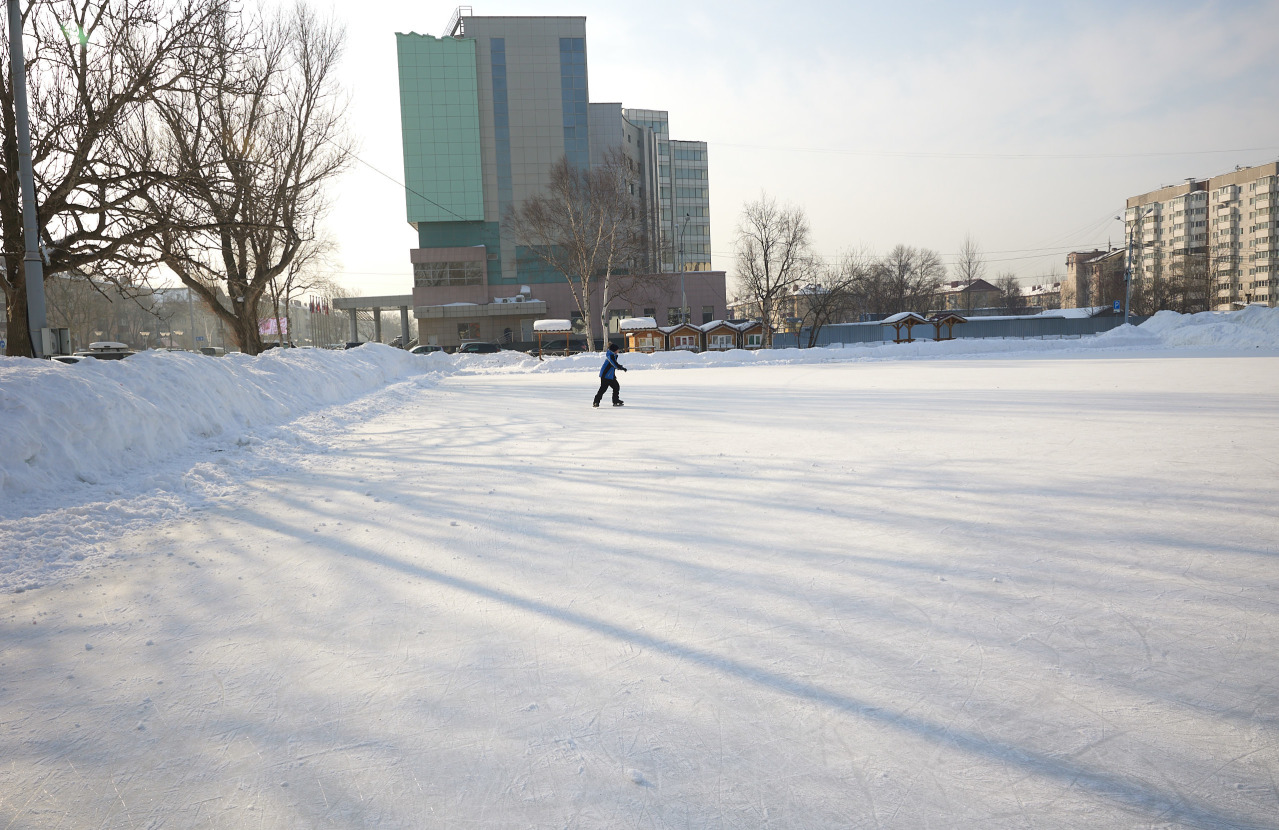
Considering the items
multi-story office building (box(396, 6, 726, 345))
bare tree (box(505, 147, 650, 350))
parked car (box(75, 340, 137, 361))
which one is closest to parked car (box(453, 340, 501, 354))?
bare tree (box(505, 147, 650, 350))

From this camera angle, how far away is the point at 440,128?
69.9 meters

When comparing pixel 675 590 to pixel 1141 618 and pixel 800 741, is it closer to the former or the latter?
pixel 800 741

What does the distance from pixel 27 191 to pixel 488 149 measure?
218 feet

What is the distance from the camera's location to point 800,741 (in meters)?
2.55

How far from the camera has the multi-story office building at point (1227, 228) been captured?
99000 mm

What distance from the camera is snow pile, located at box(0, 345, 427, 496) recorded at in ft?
20.8

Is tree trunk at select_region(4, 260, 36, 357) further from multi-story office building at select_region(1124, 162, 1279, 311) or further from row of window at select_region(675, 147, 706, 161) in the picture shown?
multi-story office building at select_region(1124, 162, 1279, 311)

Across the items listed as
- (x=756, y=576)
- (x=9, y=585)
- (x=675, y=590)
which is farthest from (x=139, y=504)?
(x=756, y=576)

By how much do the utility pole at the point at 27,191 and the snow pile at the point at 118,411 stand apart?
1721 mm

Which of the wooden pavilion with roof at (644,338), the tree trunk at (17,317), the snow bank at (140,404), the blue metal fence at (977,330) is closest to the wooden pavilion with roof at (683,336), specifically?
the wooden pavilion with roof at (644,338)

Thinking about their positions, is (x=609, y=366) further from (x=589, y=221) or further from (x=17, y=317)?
(x=589, y=221)

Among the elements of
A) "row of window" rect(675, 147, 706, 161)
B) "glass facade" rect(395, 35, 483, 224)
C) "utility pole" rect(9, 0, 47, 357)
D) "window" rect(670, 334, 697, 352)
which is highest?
"row of window" rect(675, 147, 706, 161)

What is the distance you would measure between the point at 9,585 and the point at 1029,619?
19.3 feet

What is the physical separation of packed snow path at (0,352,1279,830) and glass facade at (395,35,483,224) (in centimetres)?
6901
